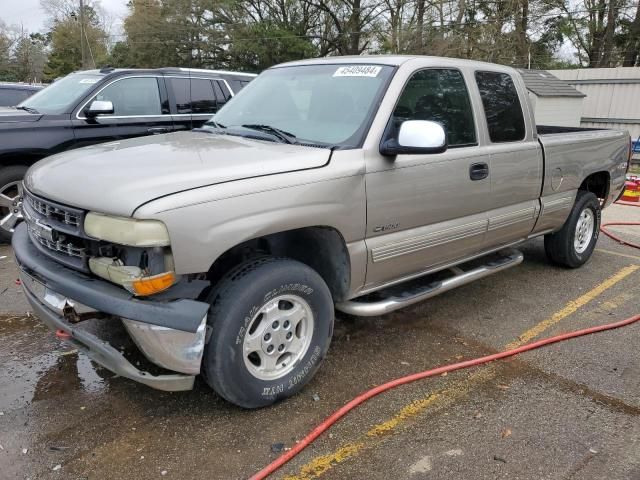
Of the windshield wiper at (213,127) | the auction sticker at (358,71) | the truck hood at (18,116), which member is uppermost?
the auction sticker at (358,71)

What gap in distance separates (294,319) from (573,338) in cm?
226

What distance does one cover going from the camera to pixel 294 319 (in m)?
3.08

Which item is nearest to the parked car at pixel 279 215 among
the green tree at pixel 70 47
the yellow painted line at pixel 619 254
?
the yellow painted line at pixel 619 254

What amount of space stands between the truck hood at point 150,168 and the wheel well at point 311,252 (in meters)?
0.44

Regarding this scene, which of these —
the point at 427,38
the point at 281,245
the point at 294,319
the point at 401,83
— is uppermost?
the point at 427,38

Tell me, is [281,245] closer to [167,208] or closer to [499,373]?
[167,208]

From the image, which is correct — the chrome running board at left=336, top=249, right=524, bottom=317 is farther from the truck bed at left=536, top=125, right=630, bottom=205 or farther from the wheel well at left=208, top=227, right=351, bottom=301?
the truck bed at left=536, top=125, right=630, bottom=205

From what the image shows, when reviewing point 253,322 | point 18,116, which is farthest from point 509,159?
point 18,116

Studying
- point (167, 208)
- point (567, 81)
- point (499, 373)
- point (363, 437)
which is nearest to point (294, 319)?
point (363, 437)

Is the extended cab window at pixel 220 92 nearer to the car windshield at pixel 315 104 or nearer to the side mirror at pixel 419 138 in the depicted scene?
the car windshield at pixel 315 104

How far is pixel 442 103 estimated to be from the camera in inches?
153

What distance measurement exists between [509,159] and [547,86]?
14256 mm

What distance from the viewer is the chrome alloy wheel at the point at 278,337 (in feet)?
9.61

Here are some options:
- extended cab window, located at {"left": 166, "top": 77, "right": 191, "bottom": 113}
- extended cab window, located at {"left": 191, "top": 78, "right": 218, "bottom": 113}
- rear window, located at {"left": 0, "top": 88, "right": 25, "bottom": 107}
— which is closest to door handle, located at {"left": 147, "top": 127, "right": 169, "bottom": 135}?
extended cab window, located at {"left": 166, "top": 77, "right": 191, "bottom": 113}
